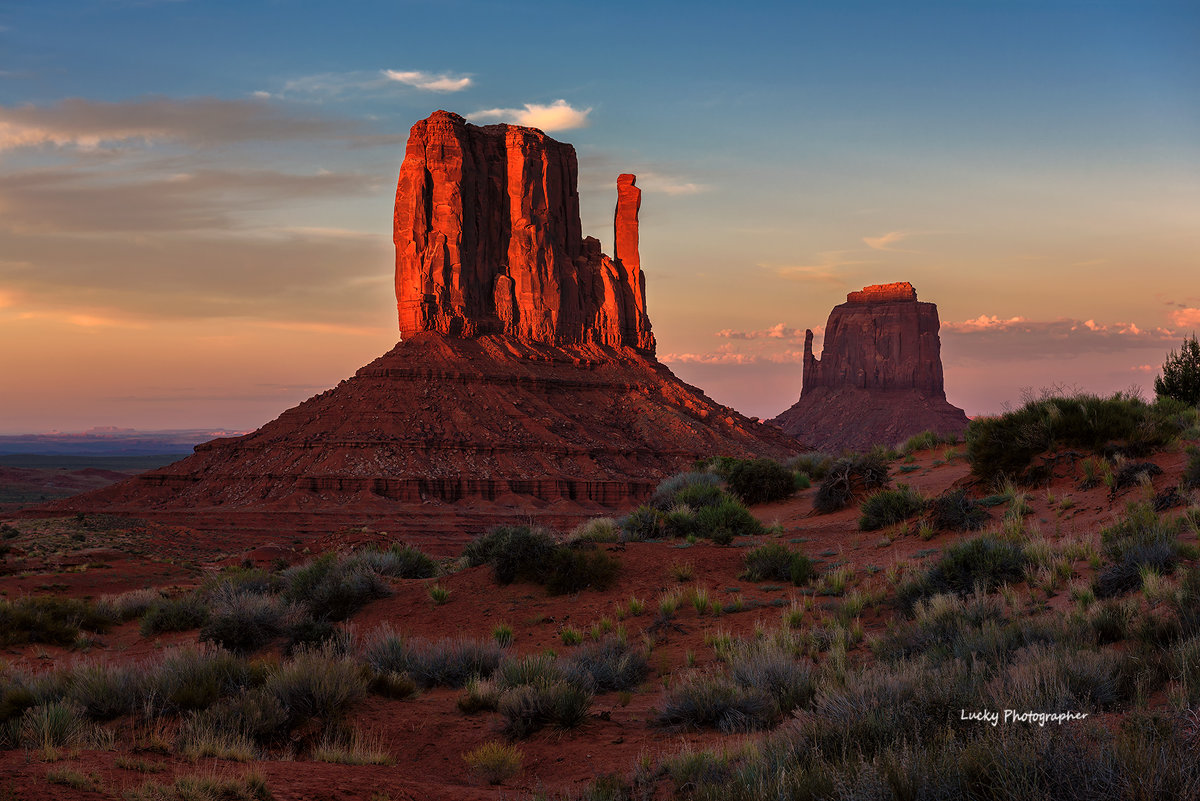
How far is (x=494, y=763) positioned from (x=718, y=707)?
223 cm

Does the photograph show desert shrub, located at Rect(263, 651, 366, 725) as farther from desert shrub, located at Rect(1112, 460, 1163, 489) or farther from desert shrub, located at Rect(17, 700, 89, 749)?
desert shrub, located at Rect(1112, 460, 1163, 489)

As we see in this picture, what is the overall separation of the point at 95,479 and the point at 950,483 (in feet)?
504

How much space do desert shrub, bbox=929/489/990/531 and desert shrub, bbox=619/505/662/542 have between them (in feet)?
20.5

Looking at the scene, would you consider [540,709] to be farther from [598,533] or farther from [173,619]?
[598,533]

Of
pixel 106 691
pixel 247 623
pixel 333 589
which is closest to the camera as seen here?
pixel 106 691

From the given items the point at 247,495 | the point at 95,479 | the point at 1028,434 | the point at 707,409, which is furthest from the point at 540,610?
the point at 95,479

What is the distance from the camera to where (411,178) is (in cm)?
9481

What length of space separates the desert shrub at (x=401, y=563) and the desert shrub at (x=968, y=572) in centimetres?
1176

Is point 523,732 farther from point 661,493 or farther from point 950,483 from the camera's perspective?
point 661,493

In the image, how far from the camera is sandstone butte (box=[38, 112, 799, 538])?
66.7 meters

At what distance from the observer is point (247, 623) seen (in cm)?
1395

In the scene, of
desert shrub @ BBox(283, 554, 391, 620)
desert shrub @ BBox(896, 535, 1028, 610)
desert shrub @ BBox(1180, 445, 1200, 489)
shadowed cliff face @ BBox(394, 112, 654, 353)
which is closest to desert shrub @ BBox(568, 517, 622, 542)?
desert shrub @ BBox(283, 554, 391, 620)

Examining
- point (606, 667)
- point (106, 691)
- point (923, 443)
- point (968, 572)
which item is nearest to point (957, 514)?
point (968, 572)

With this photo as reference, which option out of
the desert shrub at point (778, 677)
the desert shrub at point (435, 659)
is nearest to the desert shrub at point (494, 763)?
the desert shrub at point (778, 677)
